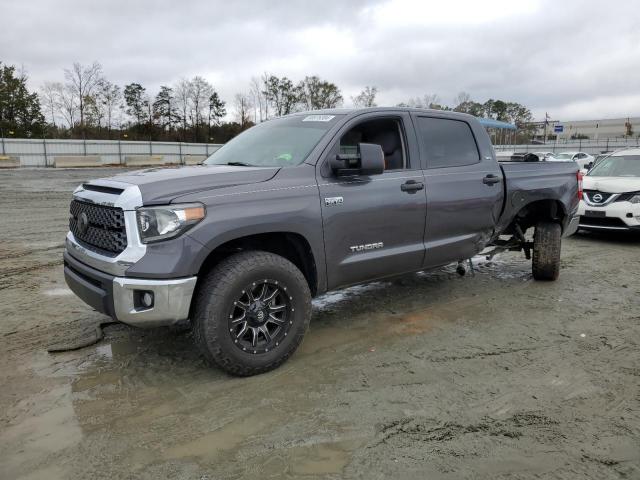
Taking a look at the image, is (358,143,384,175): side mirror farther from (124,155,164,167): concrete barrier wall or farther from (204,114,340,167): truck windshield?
(124,155,164,167): concrete barrier wall

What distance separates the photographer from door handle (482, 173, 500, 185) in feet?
16.9

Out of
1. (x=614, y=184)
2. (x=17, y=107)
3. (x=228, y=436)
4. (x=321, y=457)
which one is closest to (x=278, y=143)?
(x=228, y=436)

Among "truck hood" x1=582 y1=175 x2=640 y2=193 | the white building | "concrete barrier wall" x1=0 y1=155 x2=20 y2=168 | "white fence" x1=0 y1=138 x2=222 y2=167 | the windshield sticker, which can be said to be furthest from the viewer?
the white building

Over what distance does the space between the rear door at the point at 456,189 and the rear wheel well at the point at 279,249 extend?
1.29 metres

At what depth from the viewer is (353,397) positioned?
3.34 m

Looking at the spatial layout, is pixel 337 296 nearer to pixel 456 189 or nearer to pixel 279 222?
pixel 456 189

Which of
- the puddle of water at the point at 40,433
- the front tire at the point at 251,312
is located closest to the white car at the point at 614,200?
the front tire at the point at 251,312

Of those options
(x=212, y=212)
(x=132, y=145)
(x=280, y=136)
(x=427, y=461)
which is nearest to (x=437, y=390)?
(x=427, y=461)

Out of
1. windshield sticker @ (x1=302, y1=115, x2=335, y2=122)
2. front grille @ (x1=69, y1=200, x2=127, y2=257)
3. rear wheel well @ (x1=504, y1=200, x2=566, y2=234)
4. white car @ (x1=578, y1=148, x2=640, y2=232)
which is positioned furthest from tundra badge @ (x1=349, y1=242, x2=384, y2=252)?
white car @ (x1=578, y1=148, x2=640, y2=232)

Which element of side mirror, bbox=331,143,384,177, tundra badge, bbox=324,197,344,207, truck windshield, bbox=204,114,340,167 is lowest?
tundra badge, bbox=324,197,344,207

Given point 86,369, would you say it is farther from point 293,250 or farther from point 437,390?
point 437,390

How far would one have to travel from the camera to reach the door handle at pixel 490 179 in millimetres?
5150

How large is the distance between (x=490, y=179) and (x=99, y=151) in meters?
38.7

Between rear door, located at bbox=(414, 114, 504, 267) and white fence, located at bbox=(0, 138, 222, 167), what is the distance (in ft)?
102
